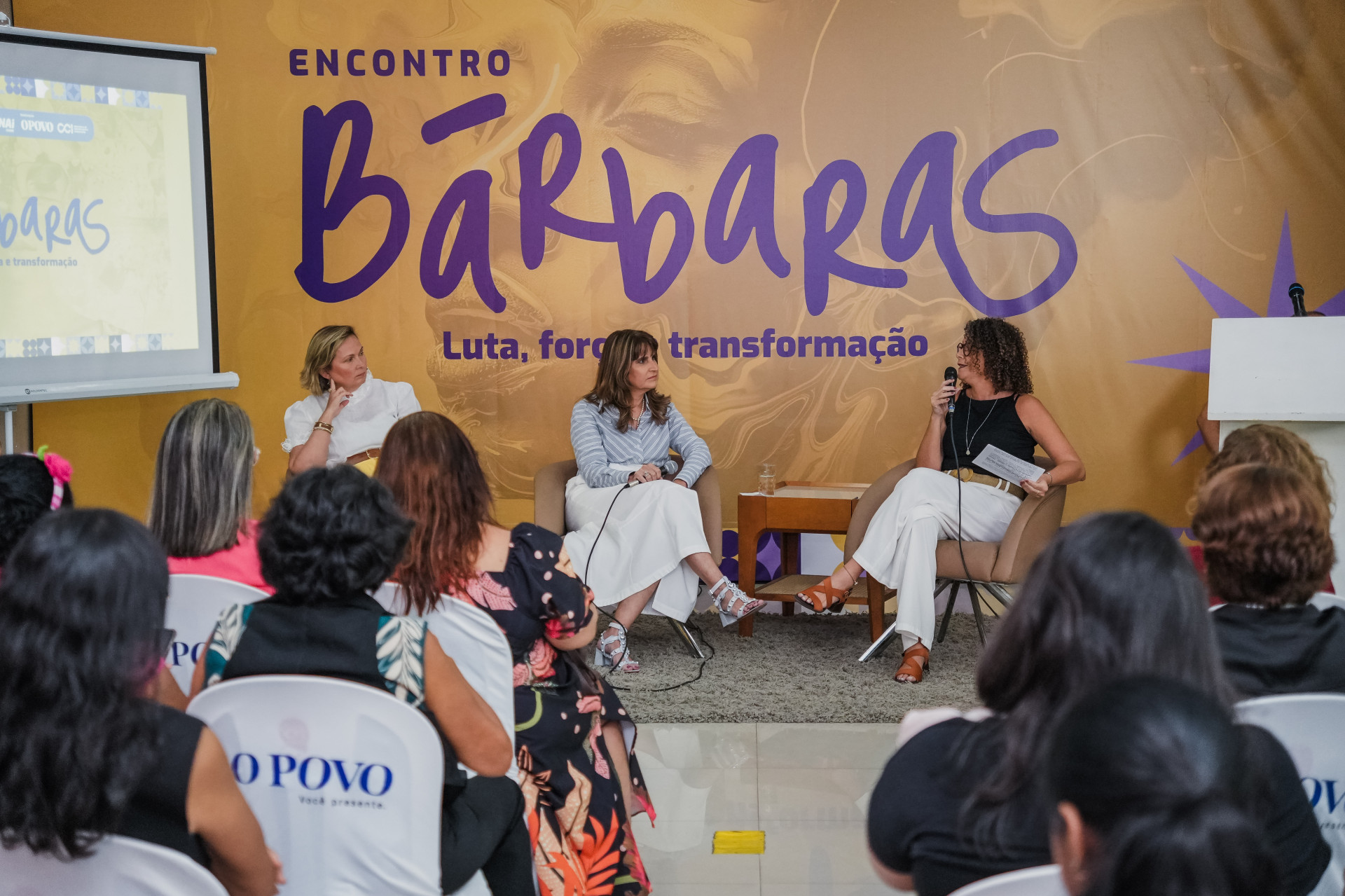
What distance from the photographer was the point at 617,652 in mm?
4277

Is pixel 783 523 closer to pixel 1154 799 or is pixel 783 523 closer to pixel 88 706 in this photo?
pixel 88 706

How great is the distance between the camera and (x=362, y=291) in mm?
5578

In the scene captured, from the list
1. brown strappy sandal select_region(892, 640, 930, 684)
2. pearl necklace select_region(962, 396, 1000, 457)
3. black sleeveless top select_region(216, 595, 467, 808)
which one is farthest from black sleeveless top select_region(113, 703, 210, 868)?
pearl necklace select_region(962, 396, 1000, 457)

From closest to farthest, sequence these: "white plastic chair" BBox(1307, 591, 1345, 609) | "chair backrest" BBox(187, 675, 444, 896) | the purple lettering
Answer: "chair backrest" BBox(187, 675, 444, 896) → "white plastic chair" BBox(1307, 591, 1345, 609) → the purple lettering

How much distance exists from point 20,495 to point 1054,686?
1699 millimetres

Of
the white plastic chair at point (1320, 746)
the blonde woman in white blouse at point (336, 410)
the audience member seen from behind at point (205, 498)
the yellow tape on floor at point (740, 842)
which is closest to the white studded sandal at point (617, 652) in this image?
the blonde woman in white blouse at point (336, 410)

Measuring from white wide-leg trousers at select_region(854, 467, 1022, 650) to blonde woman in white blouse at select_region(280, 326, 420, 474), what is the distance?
196 cm

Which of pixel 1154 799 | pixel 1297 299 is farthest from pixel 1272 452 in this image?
pixel 1154 799

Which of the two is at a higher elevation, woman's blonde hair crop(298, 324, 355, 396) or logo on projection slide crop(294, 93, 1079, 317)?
logo on projection slide crop(294, 93, 1079, 317)

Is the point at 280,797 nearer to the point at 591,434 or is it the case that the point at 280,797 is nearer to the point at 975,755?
the point at 975,755

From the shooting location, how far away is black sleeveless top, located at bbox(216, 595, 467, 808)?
1.51 metres

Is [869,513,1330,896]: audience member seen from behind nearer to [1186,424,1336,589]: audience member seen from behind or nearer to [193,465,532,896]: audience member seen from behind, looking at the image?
[193,465,532,896]: audience member seen from behind

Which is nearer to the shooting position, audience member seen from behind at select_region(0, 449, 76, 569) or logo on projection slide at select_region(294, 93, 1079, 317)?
audience member seen from behind at select_region(0, 449, 76, 569)

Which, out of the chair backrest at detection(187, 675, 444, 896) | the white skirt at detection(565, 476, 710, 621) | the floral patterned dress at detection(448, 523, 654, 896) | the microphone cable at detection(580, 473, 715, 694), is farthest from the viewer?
the white skirt at detection(565, 476, 710, 621)
